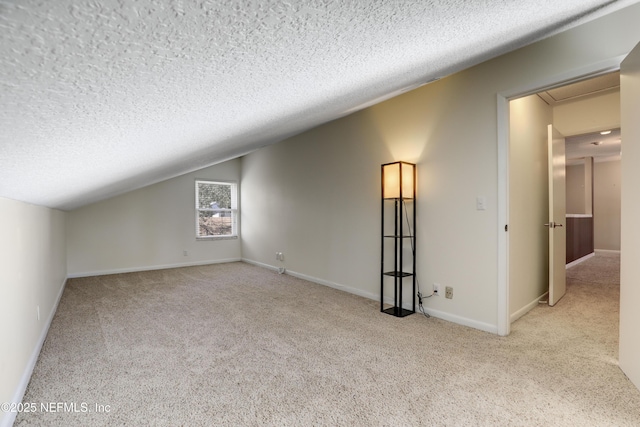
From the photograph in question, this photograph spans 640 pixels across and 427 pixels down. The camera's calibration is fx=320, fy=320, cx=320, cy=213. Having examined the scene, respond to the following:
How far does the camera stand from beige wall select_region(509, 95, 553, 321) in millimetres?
2936

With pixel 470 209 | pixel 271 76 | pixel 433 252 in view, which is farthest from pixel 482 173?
pixel 271 76

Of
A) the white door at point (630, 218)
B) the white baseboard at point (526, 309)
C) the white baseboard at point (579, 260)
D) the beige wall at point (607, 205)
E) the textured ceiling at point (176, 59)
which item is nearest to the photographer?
the textured ceiling at point (176, 59)

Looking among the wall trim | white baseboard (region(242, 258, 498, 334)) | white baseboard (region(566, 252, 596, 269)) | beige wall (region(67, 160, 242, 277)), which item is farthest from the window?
white baseboard (region(566, 252, 596, 269))

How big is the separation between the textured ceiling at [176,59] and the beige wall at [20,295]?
50 centimetres

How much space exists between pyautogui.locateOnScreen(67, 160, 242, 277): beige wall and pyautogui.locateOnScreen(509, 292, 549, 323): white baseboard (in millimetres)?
4949

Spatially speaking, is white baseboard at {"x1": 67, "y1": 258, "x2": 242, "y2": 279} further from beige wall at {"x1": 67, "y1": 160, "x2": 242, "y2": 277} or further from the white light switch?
the white light switch

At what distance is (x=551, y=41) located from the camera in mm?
2291

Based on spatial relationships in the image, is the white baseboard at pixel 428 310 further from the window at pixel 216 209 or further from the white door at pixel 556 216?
the window at pixel 216 209

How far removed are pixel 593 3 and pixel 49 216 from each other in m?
4.54

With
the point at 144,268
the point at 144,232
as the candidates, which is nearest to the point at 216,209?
the point at 144,232

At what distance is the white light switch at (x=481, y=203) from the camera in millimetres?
2670

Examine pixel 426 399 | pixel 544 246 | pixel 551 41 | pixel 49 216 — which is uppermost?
pixel 551 41

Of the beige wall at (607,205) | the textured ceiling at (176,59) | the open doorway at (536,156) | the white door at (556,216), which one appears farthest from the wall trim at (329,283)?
the beige wall at (607,205)

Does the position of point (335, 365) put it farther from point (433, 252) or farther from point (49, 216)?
point (49, 216)
